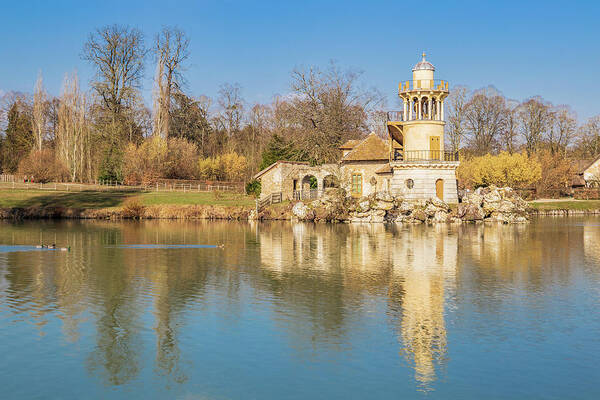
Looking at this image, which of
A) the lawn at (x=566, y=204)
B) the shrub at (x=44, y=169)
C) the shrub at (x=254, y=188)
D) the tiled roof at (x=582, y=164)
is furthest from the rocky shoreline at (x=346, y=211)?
the tiled roof at (x=582, y=164)

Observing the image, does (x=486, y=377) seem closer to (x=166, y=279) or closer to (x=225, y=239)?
(x=166, y=279)

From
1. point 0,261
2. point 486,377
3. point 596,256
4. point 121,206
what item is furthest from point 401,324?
point 121,206

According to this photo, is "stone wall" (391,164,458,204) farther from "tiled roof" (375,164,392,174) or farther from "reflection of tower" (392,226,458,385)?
"reflection of tower" (392,226,458,385)

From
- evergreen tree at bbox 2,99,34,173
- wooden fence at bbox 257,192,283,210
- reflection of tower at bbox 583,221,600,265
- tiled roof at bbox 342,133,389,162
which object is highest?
evergreen tree at bbox 2,99,34,173

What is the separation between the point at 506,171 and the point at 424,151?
74.7 ft

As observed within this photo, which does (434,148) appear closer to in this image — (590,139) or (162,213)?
(162,213)

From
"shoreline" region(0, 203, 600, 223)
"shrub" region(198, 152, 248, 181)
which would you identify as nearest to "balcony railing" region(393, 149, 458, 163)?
"shoreline" region(0, 203, 600, 223)

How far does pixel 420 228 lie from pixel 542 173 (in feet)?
A: 120

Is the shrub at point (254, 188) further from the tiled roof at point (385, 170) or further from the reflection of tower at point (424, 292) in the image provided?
the reflection of tower at point (424, 292)

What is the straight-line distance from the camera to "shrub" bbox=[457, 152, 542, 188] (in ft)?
229

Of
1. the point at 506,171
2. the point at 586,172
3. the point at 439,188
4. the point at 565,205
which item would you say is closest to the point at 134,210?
the point at 439,188

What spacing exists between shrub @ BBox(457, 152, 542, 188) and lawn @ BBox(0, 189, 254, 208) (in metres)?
27.6

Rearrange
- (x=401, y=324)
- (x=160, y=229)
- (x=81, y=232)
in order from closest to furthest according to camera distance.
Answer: (x=401, y=324)
(x=81, y=232)
(x=160, y=229)

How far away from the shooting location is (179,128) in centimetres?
8081
